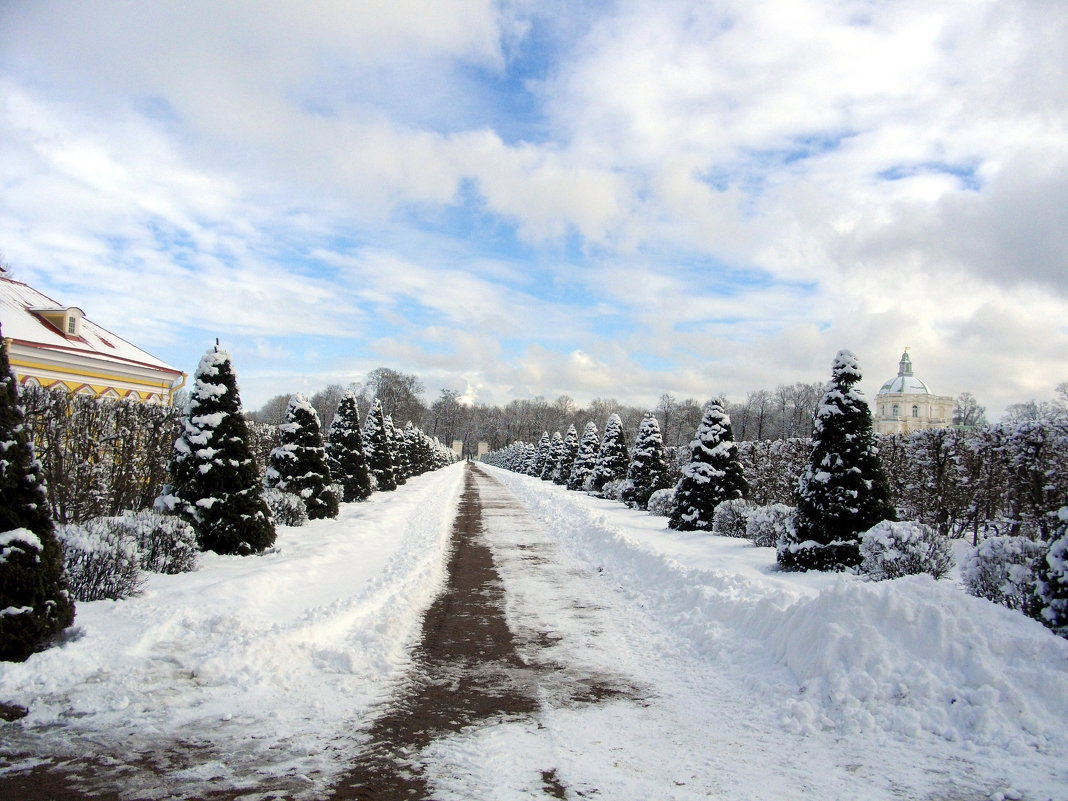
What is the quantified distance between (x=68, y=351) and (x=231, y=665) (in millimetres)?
24233

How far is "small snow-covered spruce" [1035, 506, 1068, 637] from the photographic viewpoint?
5539mm

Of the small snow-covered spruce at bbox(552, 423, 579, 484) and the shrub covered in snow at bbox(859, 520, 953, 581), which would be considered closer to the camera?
the shrub covered in snow at bbox(859, 520, 953, 581)

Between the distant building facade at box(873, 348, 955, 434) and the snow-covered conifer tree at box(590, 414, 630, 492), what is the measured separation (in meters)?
54.1

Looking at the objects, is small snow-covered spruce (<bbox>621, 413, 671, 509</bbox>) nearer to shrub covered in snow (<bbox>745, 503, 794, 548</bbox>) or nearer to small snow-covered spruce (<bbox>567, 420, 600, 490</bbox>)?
shrub covered in snow (<bbox>745, 503, 794, 548</bbox>)

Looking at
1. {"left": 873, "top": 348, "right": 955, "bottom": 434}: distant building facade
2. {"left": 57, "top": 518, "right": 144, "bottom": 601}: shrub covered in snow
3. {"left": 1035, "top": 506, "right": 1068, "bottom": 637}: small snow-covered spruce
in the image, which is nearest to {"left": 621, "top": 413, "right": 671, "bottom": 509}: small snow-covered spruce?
{"left": 1035, "top": 506, "right": 1068, "bottom": 637}: small snow-covered spruce

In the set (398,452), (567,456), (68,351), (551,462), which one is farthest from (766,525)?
(551,462)

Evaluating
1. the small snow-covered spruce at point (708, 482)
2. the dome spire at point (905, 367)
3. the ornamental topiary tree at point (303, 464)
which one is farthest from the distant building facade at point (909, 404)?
the ornamental topiary tree at point (303, 464)

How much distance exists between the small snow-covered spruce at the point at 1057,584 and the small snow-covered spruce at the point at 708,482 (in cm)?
1010

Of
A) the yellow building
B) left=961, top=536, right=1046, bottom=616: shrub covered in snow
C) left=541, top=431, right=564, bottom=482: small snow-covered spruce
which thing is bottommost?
left=541, top=431, right=564, bottom=482: small snow-covered spruce

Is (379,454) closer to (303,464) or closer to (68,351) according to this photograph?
(68,351)

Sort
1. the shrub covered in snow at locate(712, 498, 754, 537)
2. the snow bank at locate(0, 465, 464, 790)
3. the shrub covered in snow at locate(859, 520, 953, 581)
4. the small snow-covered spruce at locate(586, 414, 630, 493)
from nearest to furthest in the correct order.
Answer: the snow bank at locate(0, 465, 464, 790)
the shrub covered in snow at locate(859, 520, 953, 581)
the shrub covered in snow at locate(712, 498, 754, 537)
the small snow-covered spruce at locate(586, 414, 630, 493)

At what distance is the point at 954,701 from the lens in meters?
4.83

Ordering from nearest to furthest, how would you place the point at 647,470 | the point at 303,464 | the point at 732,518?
the point at 732,518, the point at 303,464, the point at 647,470

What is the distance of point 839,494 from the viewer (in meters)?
Answer: 10.2
